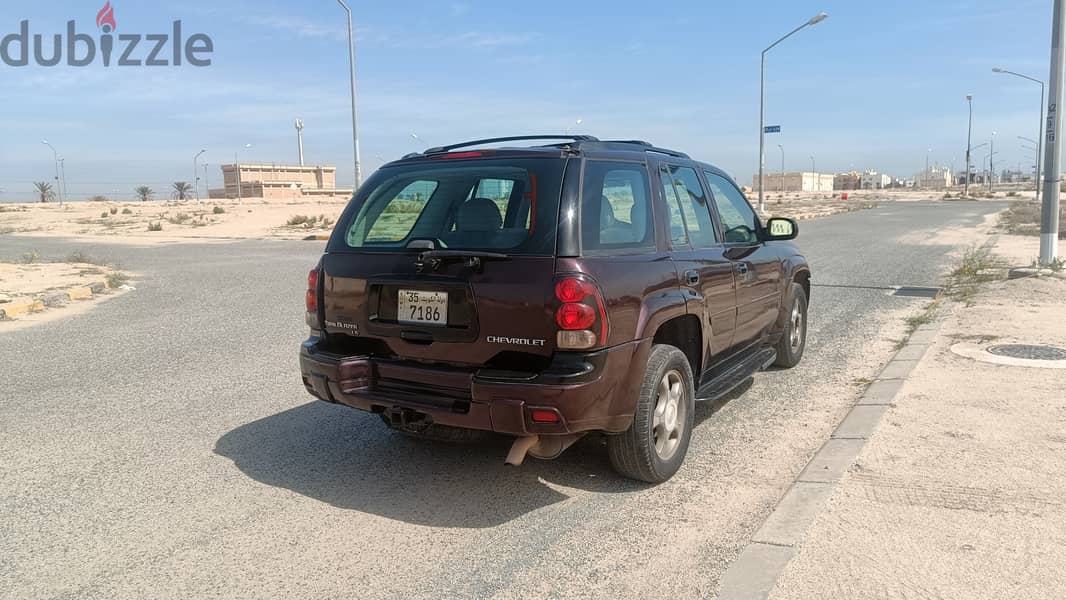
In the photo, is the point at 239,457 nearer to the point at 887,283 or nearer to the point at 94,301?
the point at 94,301

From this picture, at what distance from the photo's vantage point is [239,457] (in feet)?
15.8

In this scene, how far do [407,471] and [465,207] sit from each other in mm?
1541

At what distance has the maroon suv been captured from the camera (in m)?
3.73

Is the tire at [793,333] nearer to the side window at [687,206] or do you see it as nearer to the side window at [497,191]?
the side window at [687,206]

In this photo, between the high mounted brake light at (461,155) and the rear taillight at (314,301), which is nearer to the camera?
the high mounted brake light at (461,155)

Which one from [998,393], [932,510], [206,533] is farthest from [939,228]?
[206,533]

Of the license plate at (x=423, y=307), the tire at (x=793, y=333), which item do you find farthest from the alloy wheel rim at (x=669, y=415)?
the tire at (x=793, y=333)

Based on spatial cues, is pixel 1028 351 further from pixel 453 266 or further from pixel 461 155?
pixel 453 266

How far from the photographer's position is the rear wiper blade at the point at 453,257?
152 inches

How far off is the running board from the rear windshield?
157cm

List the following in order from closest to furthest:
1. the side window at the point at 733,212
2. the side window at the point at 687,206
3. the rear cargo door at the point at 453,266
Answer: the rear cargo door at the point at 453,266
the side window at the point at 687,206
the side window at the point at 733,212

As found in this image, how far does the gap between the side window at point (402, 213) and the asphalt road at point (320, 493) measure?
4.42ft

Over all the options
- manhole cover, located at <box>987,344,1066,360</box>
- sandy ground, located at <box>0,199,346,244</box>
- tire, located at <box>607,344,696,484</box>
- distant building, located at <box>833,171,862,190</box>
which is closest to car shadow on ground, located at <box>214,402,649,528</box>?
tire, located at <box>607,344,696,484</box>

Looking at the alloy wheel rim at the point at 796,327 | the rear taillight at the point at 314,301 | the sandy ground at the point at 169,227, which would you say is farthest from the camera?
→ the sandy ground at the point at 169,227
